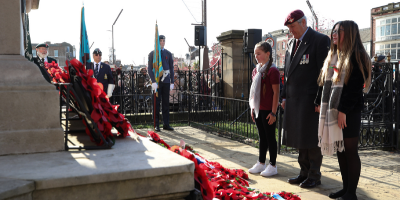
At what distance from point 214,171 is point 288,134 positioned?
3.37ft

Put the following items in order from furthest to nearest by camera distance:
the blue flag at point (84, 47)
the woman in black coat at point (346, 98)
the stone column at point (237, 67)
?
the stone column at point (237, 67), the blue flag at point (84, 47), the woman in black coat at point (346, 98)

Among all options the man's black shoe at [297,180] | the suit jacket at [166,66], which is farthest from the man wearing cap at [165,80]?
the man's black shoe at [297,180]

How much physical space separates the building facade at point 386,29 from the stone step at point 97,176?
50544 mm

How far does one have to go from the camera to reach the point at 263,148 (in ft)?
15.6

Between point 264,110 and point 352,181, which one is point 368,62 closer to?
point 352,181

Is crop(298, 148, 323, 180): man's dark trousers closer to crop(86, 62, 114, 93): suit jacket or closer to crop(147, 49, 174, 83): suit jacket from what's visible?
crop(147, 49, 174, 83): suit jacket

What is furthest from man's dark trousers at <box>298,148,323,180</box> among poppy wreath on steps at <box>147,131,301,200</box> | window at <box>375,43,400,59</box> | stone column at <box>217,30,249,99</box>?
window at <box>375,43,400,59</box>

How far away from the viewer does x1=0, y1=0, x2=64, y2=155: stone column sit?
272 centimetres

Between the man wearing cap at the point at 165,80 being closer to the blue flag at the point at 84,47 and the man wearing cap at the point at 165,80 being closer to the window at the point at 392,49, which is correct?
the blue flag at the point at 84,47

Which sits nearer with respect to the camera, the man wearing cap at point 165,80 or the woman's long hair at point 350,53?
the woman's long hair at point 350,53

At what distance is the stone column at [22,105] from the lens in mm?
2725

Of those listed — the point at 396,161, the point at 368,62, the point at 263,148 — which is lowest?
the point at 396,161

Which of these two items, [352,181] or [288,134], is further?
[288,134]

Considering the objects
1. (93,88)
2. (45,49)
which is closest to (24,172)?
(93,88)
